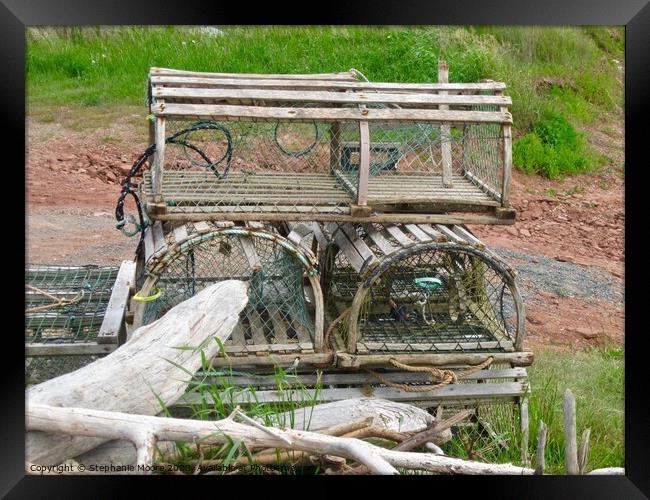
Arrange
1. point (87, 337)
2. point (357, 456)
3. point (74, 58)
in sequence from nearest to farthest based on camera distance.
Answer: point (357, 456) < point (87, 337) < point (74, 58)

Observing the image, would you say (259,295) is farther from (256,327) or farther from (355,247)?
A: (355,247)

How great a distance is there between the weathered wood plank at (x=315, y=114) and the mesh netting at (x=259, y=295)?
1.74 feet

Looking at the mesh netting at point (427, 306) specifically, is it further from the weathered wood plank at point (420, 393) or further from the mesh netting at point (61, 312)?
the mesh netting at point (61, 312)

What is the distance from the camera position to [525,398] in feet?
15.8

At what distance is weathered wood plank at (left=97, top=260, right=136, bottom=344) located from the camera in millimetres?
4668

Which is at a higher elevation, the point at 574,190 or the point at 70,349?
the point at 574,190

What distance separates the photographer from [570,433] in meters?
3.45

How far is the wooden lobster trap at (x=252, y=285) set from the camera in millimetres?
4312

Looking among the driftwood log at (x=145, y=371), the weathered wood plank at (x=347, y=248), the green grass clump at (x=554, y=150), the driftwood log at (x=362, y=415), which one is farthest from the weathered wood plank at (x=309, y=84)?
the green grass clump at (x=554, y=150)

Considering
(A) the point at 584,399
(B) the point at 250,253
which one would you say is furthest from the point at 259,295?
(A) the point at 584,399
